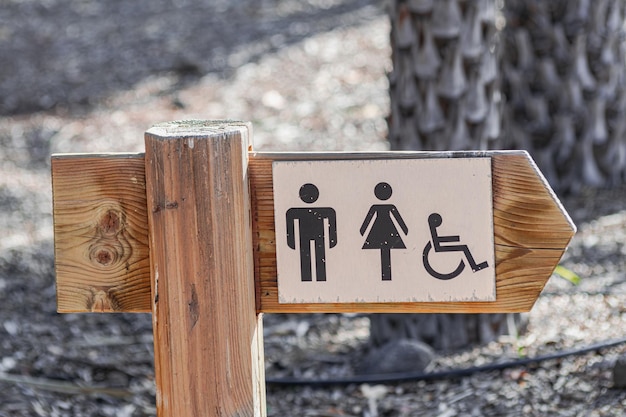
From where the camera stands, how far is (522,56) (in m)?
4.98

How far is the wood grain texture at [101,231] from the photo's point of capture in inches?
66.3

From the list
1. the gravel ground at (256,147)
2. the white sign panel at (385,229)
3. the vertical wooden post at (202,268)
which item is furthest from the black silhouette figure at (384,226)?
the gravel ground at (256,147)

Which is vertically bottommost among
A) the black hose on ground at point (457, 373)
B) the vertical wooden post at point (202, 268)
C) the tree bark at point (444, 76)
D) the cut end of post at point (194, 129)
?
the black hose on ground at point (457, 373)

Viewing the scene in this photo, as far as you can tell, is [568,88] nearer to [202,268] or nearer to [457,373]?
[457,373]

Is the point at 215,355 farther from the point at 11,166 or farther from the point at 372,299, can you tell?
the point at 11,166

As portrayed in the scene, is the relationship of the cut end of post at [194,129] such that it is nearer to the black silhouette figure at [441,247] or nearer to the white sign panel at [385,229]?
the white sign panel at [385,229]

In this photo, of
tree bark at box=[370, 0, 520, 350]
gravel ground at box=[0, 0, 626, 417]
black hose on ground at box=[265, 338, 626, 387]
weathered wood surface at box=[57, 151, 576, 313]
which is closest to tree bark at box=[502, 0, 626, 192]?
gravel ground at box=[0, 0, 626, 417]

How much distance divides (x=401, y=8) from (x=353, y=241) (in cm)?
174

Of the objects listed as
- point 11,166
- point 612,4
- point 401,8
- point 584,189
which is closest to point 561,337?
point 401,8

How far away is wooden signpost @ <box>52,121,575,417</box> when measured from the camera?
161cm

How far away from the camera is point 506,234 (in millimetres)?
1639

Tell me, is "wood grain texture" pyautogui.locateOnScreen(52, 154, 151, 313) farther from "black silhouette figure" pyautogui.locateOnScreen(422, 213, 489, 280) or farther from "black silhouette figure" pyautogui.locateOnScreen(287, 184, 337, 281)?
"black silhouette figure" pyautogui.locateOnScreen(422, 213, 489, 280)

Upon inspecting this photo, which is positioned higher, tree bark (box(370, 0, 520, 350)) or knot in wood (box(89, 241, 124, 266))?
tree bark (box(370, 0, 520, 350))

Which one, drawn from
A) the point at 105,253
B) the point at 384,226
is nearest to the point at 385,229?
the point at 384,226
